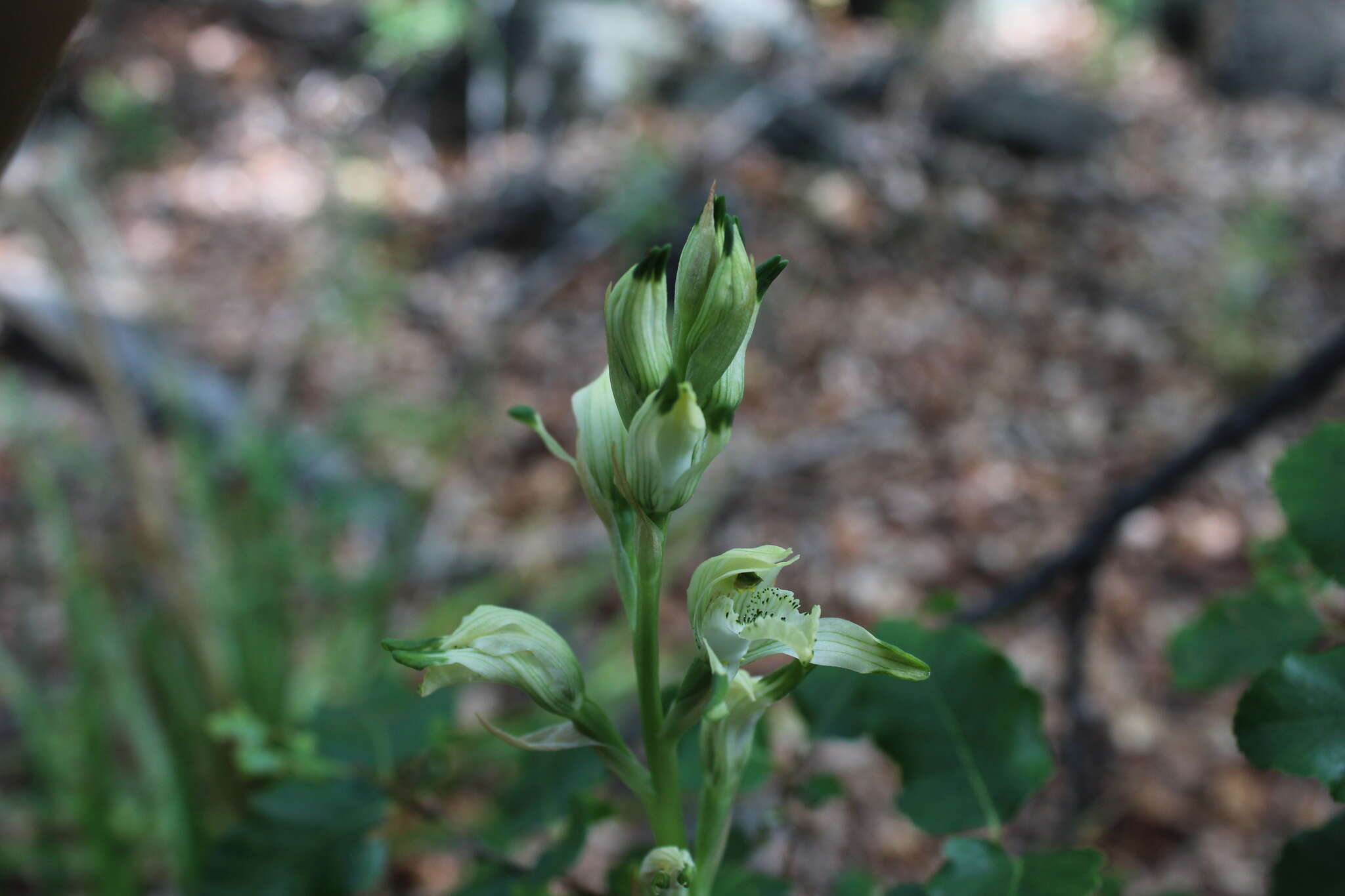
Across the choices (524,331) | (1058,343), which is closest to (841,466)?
(1058,343)

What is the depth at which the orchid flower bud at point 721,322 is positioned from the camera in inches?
17.2

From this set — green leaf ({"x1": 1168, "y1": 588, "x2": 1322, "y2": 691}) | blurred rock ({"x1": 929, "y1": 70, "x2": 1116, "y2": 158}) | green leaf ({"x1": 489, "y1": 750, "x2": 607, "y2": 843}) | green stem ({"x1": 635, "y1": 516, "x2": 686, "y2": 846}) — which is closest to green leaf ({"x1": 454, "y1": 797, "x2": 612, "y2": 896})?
green leaf ({"x1": 489, "y1": 750, "x2": 607, "y2": 843})

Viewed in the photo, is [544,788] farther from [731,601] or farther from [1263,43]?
[1263,43]

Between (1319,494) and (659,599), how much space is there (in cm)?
42

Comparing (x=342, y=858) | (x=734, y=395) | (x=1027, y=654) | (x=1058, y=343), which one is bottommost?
(x=1027, y=654)

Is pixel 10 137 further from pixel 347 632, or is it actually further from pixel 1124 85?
pixel 1124 85

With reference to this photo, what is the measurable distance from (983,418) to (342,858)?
251 cm

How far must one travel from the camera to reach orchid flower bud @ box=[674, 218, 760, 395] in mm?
436

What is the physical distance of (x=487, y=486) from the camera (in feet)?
8.80

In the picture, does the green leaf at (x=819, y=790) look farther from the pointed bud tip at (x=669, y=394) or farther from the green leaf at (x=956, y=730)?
the pointed bud tip at (x=669, y=394)

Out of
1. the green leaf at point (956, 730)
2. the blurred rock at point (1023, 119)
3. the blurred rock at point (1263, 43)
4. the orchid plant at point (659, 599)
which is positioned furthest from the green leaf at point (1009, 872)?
Result: the blurred rock at point (1263, 43)

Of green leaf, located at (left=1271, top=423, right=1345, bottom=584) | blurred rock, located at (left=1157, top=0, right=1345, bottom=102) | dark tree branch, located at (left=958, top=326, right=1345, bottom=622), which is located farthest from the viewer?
blurred rock, located at (left=1157, top=0, right=1345, bottom=102)

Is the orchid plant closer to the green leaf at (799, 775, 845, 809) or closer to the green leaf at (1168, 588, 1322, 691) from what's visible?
the green leaf at (799, 775, 845, 809)

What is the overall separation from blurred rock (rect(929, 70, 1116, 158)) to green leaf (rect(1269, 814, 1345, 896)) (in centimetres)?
407
